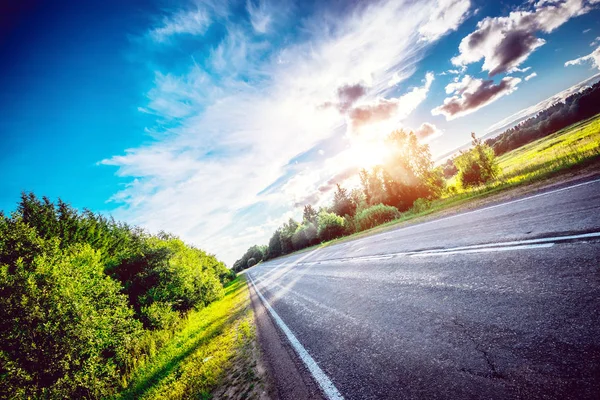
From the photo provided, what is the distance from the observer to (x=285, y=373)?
3.99m

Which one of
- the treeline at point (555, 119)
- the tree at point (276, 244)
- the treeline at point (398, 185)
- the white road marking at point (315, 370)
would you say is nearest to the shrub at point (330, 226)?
the treeline at point (398, 185)

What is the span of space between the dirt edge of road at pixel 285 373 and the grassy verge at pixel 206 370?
0.26 metres

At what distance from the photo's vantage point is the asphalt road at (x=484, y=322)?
6.79 ft

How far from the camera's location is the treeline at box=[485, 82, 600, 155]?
65.1 metres

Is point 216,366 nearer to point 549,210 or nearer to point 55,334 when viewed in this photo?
point 55,334

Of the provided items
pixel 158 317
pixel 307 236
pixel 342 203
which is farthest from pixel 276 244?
pixel 158 317

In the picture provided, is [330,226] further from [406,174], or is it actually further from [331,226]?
[406,174]

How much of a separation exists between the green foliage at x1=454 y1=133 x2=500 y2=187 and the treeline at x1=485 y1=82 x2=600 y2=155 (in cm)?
5641

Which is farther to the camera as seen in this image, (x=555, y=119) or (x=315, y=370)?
(x=555, y=119)

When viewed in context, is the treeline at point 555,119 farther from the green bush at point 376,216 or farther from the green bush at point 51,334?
the green bush at point 51,334

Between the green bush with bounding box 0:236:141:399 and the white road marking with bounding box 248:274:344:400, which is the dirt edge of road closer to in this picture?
the white road marking with bounding box 248:274:344:400

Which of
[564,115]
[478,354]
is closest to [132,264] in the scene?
[478,354]

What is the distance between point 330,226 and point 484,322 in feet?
119

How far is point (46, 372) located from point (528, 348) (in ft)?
33.5
